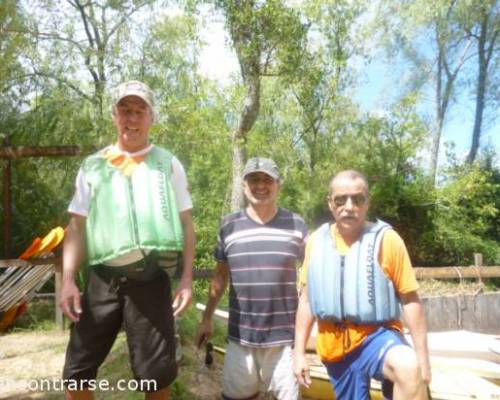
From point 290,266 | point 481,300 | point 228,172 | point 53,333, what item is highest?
point 228,172

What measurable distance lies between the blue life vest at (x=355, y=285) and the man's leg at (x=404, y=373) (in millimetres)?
148

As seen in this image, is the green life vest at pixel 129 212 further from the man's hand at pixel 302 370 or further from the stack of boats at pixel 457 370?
the stack of boats at pixel 457 370

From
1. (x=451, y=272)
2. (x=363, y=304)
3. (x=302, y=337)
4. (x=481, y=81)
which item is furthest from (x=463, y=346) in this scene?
(x=481, y=81)

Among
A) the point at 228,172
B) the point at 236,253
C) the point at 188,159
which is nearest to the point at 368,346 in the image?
the point at 236,253

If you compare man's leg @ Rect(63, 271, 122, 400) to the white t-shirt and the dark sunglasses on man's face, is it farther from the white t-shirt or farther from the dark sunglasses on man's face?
the dark sunglasses on man's face

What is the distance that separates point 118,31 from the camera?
1602 centimetres

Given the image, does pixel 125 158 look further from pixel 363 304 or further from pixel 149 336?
pixel 363 304

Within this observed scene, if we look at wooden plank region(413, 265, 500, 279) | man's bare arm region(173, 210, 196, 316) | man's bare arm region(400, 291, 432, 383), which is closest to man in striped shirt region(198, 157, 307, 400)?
man's bare arm region(173, 210, 196, 316)

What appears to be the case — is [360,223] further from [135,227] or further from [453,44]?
[453,44]

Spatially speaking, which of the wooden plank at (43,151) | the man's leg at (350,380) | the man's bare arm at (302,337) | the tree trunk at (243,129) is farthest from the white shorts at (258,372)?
the tree trunk at (243,129)

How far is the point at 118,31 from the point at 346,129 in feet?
26.6

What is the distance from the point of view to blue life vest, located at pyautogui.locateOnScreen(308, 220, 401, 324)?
2.08 m

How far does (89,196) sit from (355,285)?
47.6 inches

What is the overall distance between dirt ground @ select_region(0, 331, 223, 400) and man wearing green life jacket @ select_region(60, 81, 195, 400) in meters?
1.44
